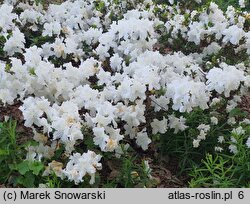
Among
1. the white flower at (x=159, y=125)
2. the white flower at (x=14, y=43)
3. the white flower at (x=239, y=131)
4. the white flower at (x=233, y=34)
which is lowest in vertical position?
the white flower at (x=239, y=131)

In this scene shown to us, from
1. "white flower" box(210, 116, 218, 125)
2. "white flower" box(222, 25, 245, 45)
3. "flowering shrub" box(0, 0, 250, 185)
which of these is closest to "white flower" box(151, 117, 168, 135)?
"flowering shrub" box(0, 0, 250, 185)

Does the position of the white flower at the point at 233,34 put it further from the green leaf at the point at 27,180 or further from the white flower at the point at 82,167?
the green leaf at the point at 27,180

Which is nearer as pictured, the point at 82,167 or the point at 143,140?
the point at 82,167

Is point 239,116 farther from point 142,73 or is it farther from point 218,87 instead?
point 142,73

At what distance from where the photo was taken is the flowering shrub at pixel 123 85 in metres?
3.54

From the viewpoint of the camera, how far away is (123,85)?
3.81 meters

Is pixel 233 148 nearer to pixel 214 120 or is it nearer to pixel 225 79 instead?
pixel 214 120

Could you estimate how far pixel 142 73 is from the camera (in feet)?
12.8

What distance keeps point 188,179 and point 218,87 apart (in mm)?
750

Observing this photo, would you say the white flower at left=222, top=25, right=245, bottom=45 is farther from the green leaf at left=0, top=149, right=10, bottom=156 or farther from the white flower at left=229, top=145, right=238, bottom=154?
the green leaf at left=0, top=149, right=10, bottom=156

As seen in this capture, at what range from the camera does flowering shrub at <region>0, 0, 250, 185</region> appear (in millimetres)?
3537

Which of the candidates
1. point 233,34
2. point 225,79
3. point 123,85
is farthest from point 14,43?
point 233,34

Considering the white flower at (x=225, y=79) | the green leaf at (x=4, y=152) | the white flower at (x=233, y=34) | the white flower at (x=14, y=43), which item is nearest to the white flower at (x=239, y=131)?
the white flower at (x=225, y=79)
